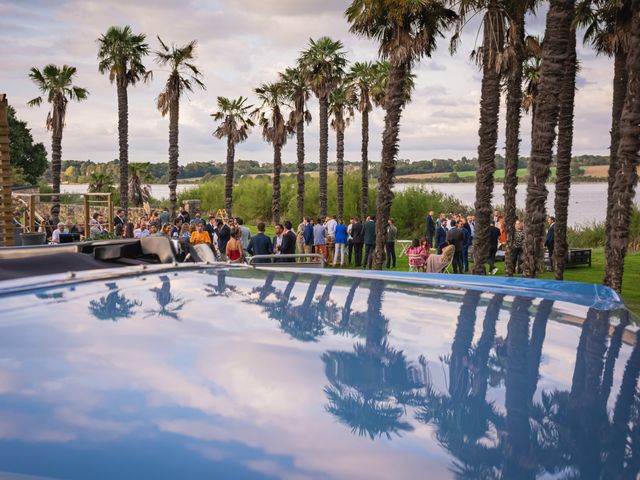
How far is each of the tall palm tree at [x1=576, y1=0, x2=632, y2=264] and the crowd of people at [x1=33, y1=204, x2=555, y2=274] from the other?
10.6ft

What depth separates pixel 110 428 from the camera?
1292mm

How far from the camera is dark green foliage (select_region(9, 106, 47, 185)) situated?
237 ft

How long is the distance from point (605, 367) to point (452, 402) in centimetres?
47

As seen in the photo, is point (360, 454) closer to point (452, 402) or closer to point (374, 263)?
point (452, 402)

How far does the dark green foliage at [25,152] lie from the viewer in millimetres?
72125

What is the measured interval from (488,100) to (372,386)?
19582 millimetres

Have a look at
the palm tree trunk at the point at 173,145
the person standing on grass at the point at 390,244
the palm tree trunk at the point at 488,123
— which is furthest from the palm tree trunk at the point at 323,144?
the palm tree trunk at the point at 488,123

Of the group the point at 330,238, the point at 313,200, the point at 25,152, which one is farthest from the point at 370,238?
the point at 25,152

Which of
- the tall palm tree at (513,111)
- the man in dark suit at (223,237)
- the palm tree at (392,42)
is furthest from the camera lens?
the palm tree at (392,42)

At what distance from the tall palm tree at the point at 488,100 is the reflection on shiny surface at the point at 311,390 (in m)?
17.9

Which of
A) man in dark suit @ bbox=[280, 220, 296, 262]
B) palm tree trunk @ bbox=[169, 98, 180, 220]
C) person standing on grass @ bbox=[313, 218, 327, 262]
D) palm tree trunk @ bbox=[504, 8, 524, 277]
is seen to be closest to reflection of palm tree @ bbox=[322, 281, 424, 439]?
man in dark suit @ bbox=[280, 220, 296, 262]

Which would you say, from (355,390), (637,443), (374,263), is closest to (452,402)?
(355,390)

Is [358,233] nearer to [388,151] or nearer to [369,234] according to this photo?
[369,234]

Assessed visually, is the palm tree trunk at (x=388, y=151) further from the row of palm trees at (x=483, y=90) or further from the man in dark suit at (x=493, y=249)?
the man in dark suit at (x=493, y=249)
